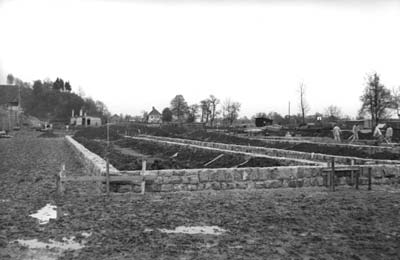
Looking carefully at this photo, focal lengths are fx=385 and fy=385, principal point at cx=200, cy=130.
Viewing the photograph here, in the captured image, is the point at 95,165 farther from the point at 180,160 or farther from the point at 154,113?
the point at 154,113

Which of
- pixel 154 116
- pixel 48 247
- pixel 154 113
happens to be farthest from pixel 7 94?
pixel 48 247

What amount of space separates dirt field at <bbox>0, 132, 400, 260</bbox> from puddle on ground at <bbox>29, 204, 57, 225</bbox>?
0.44ft

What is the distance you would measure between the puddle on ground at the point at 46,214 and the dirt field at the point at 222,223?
0.44 feet

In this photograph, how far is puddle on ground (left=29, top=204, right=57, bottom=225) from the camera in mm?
6494

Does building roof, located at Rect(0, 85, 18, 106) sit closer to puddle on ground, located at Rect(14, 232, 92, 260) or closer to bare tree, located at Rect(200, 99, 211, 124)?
bare tree, located at Rect(200, 99, 211, 124)

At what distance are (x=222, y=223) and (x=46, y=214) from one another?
323 cm

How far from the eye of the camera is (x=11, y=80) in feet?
484

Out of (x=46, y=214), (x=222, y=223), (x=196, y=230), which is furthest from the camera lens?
(x=46, y=214)

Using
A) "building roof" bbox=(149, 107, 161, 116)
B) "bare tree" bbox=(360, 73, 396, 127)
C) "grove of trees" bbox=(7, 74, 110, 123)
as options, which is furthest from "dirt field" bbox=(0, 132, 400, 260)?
"grove of trees" bbox=(7, 74, 110, 123)

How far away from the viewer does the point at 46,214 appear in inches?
276

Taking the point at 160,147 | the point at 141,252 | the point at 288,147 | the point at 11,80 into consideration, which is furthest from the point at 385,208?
the point at 11,80

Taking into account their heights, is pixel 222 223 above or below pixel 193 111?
below

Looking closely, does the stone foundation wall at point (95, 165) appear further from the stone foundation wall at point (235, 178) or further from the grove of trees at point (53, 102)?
the grove of trees at point (53, 102)

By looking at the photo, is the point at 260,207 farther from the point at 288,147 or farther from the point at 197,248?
the point at 288,147
